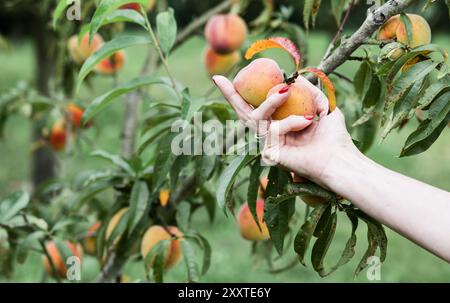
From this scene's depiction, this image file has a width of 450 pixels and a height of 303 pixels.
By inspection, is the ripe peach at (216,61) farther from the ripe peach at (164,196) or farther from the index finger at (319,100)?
the index finger at (319,100)

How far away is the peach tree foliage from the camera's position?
0.85m

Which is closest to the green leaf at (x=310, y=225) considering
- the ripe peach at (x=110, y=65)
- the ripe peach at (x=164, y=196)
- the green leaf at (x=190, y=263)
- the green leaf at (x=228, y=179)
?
the green leaf at (x=228, y=179)

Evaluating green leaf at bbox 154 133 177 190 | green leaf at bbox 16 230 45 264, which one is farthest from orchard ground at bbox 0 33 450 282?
green leaf at bbox 16 230 45 264

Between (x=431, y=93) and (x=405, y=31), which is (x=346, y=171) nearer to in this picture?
(x=431, y=93)

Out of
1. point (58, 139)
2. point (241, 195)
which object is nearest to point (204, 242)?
point (58, 139)

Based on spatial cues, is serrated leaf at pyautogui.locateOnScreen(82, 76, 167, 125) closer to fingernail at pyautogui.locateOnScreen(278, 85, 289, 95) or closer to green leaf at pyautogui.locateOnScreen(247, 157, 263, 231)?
green leaf at pyautogui.locateOnScreen(247, 157, 263, 231)

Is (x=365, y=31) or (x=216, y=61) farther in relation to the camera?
(x=216, y=61)

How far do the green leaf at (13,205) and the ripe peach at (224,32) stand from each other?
2.02 feet

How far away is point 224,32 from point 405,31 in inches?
32.5

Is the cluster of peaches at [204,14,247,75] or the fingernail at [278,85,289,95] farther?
the cluster of peaches at [204,14,247,75]

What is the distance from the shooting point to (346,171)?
785mm

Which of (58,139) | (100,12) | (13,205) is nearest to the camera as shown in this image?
(100,12)

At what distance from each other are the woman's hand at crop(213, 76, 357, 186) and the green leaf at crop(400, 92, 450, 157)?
85 mm

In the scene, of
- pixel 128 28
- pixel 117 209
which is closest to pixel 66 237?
pixel 117 209
